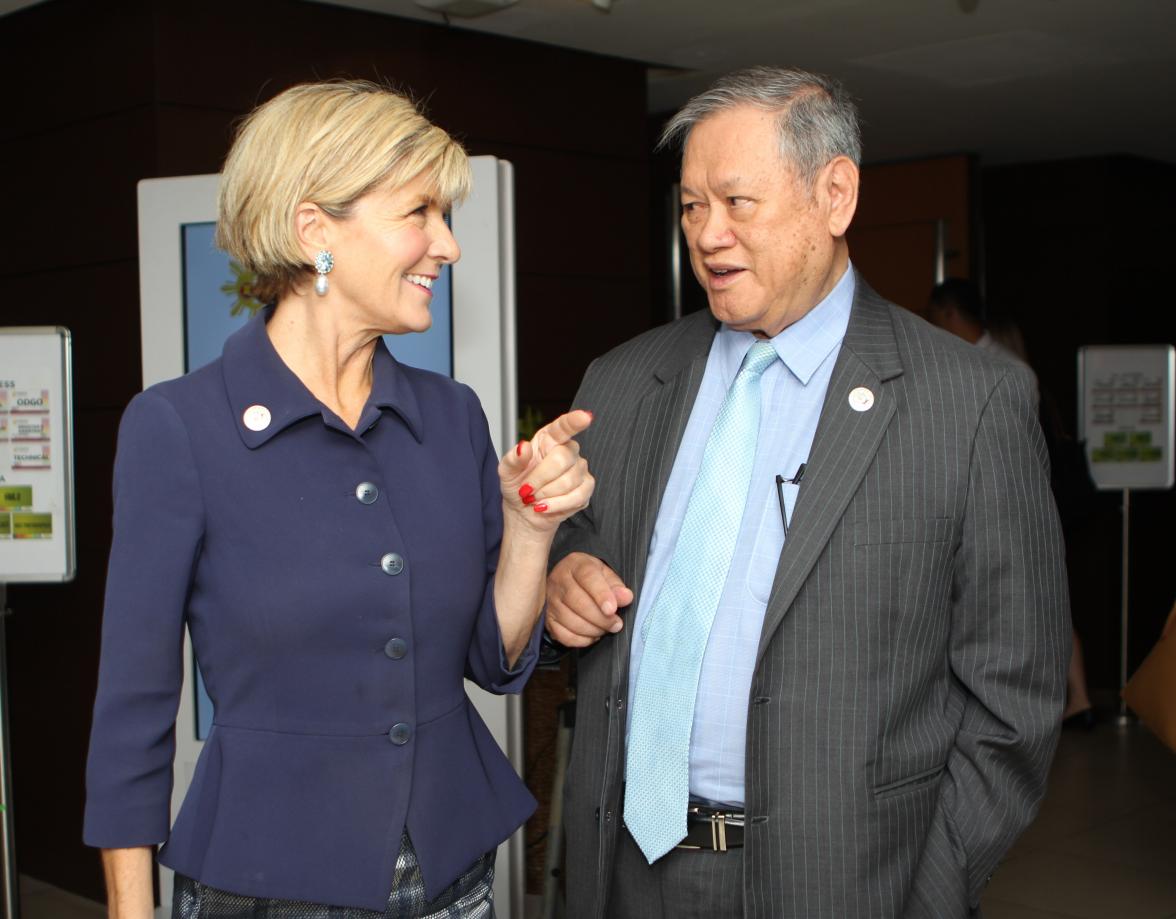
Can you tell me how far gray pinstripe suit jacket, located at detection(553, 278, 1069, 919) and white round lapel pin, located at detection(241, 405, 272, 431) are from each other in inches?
24.8

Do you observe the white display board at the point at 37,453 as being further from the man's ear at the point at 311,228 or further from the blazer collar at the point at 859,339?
the man's ear at the point at 311,228

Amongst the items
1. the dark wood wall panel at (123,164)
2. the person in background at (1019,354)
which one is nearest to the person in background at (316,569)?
the dark wood wall panel at (123,164)

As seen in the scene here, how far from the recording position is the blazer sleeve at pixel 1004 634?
187 centimetres

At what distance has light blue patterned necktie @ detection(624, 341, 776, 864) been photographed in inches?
74.4

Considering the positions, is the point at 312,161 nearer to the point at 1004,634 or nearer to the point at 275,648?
the point at 275,648

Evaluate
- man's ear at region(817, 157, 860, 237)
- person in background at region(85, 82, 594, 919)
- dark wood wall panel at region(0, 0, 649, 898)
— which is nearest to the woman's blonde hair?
person in background at region(85, 82, 594, 919)

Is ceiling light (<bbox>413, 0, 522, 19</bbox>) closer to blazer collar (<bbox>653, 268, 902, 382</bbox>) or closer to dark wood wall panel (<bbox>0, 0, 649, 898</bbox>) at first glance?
dark wood wall panel (<bbox>0, 0, 649, 898</bbox>)

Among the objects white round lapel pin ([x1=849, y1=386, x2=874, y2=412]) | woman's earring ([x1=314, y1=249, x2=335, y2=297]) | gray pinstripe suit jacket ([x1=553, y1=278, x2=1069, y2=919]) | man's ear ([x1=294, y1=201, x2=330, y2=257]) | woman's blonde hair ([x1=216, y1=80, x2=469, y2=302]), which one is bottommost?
A: gray pinstripe suit jacket ([x1=553, y1=278, x2=1069, y2=919])

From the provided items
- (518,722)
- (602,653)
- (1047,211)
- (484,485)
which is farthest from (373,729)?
(1047,211)

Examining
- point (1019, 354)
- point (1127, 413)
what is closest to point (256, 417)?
point (1019, 354)

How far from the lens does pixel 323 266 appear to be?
1660mm

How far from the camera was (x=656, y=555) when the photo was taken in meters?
2.00

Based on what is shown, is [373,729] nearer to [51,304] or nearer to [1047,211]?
[51,304]

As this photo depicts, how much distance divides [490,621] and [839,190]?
0.84m
